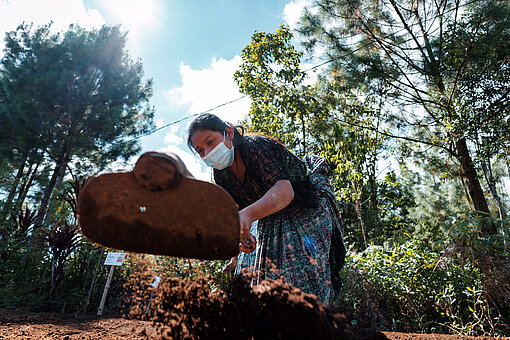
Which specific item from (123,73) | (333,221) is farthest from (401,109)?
(123,73)

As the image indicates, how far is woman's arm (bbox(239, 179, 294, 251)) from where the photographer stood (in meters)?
0.96

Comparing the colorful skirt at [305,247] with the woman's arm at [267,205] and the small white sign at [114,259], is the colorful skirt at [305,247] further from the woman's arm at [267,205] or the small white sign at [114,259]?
the small white sign at [114,259]

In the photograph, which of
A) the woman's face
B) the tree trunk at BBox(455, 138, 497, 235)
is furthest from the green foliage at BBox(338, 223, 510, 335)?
the tree trunk at BBox(455, 138, 497, 235)

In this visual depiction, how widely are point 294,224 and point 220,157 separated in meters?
0.47

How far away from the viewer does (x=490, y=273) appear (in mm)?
2443

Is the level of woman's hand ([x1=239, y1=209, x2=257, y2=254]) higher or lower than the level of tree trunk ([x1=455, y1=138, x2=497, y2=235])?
lower

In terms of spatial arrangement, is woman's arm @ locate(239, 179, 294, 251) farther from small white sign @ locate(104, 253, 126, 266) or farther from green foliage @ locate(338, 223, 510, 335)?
small white sign @ locate(104, 253, 126, 266)

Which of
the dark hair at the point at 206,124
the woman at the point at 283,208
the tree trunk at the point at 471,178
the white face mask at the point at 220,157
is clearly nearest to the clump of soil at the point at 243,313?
the woman at the point at 283,208

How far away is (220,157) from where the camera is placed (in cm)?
133

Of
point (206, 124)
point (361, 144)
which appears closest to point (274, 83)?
point (361, 144)

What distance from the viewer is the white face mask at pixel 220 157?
131 centimetres

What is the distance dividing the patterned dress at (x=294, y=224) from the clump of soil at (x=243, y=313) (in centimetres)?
33

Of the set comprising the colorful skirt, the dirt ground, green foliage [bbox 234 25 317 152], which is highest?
green foliage [bbox 234 25 317 152]

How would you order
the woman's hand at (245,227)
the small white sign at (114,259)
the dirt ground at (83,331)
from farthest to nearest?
the small white sign at (114,259) → the dirt ground at (83,331) → the woman's hand at (245,227)
